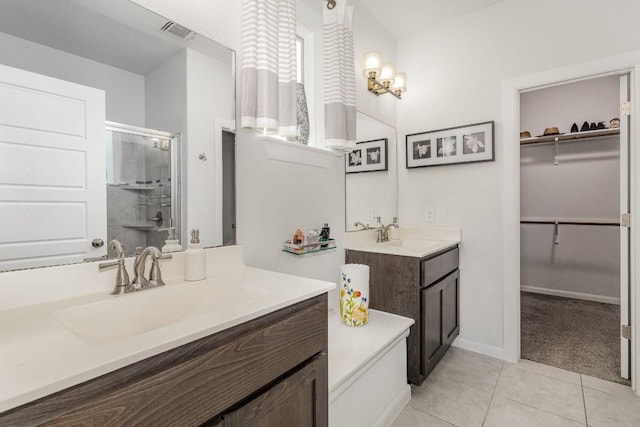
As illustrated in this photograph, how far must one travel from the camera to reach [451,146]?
248 cm

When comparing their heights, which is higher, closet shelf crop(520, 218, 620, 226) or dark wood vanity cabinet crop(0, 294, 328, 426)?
closet shelf crop(520, 218, 620, 226)

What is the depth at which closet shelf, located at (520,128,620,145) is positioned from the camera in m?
3.12

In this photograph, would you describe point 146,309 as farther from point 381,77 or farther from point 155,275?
point 381,77

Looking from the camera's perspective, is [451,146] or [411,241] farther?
[411,241]

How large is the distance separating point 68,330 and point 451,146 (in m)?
2.55

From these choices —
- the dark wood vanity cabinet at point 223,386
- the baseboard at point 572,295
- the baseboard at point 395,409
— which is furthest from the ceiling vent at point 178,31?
the baseboard at point 572,295

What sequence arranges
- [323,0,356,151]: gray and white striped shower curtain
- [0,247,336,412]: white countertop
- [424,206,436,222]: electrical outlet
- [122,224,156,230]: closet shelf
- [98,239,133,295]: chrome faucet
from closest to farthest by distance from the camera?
1. [0,247,336,412]: white countertop
2. [98,239,133,295]: chrome faucet
3. [122,224,156,230]: closet shelf
4. [323,0,356,151]: gray and white striped shower curtain
5. [424,206,436,222]: electrical outlet

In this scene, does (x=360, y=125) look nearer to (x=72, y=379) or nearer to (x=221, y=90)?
(x=221, y=90)

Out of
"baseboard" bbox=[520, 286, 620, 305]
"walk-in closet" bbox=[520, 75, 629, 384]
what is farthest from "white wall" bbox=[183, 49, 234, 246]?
"baseboard" bbox=[520, 286, 620, 305]

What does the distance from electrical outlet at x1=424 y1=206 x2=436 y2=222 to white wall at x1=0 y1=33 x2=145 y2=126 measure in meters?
2.21

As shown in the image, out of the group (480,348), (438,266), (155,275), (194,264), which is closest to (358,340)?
(438,266)

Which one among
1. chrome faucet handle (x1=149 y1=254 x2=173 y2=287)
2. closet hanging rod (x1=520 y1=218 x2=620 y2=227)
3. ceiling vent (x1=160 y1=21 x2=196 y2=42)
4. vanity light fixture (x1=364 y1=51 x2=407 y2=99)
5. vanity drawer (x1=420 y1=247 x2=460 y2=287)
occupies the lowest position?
vanity drawer (x1=420 y1=247 x2=460 y2=287)

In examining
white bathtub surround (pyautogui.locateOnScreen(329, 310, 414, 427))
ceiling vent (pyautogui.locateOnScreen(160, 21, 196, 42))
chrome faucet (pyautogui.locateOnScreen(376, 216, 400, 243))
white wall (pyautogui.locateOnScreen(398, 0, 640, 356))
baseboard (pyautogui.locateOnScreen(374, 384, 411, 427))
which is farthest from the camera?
chrome faucet (pyautogui.locateOnScreen(376, 216, 400, 243))

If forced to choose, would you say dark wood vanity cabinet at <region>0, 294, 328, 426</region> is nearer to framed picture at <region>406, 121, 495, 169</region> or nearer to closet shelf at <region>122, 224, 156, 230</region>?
closet shelf at <region>122, 224, 156, 230</region>
